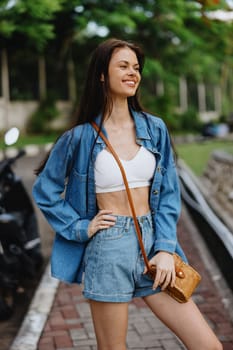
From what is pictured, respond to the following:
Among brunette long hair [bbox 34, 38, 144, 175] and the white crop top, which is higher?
brunette long hair [bbox 34, 38, 144, 175]

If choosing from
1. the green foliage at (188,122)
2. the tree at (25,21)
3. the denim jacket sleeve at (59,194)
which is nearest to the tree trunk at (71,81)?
the tree at (25,21)

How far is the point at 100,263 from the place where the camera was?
2.43 metres

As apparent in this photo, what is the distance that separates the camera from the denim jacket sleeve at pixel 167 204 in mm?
2486

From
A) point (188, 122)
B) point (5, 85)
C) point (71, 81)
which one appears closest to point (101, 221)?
point (5, 85)

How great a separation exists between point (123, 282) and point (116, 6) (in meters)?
23.0

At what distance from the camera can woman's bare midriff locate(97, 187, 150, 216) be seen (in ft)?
8.11

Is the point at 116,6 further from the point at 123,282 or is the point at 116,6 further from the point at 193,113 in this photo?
the point at 123,282

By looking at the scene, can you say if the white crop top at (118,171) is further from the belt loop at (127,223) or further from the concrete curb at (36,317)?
the concrete curb at (36,317)

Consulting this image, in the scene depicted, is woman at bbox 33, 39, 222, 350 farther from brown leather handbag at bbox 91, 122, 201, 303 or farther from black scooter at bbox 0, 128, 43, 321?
black scooter at bbox 0, 128, 43, 321

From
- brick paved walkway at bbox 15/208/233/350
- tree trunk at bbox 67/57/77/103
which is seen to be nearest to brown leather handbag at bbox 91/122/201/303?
brick paved walkway at bbox 15/208/233/350

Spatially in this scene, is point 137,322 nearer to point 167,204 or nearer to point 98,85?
point 167,204

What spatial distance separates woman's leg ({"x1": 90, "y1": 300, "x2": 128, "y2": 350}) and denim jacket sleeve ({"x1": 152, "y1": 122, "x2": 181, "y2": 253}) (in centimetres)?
29

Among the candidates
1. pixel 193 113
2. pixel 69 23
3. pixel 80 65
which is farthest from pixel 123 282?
pixel 193 113

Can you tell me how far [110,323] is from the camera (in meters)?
2.41
